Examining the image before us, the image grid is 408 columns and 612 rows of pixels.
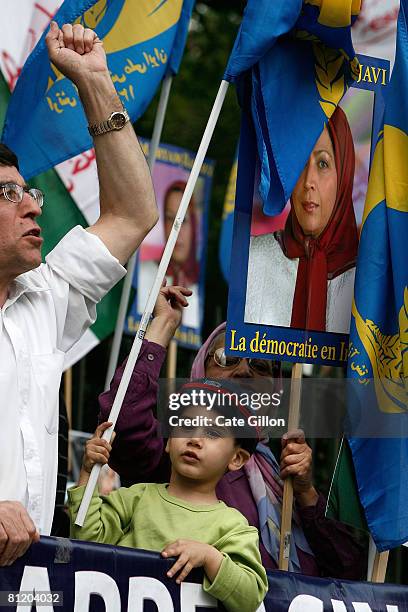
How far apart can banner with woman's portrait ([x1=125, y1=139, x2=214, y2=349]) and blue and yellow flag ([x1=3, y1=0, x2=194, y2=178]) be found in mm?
2321

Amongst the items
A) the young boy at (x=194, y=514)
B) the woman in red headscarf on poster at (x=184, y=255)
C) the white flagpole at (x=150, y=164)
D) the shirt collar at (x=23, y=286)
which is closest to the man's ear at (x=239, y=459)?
the young boy at (x=194, y=514)

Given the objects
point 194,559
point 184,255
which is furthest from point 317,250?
point 184,255

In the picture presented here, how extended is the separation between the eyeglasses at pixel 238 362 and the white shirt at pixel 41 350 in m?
0.75

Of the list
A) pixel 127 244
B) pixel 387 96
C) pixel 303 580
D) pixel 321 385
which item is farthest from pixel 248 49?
pixel 303 580

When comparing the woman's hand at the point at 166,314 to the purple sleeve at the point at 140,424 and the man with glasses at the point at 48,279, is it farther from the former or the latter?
the man with glasses at the point at 48,279

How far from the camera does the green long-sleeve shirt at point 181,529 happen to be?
325 centimetres

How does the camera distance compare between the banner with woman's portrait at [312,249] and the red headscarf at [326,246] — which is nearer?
the banner with woman's portrait at [312,249]

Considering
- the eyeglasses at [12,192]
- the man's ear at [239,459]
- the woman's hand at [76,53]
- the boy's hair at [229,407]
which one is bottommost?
the man's ear at [239,459]

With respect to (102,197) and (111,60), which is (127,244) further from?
(111,60)

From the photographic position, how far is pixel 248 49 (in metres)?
4.09

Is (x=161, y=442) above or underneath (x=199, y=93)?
underneath

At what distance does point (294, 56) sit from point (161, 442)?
56.6 inches

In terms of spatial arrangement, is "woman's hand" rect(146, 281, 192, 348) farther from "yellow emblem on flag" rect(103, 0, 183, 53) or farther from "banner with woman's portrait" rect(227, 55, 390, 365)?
"yellow emblem on flag" rect(103, 0, 183, 53)

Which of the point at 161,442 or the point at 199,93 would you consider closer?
the point at 161,442
